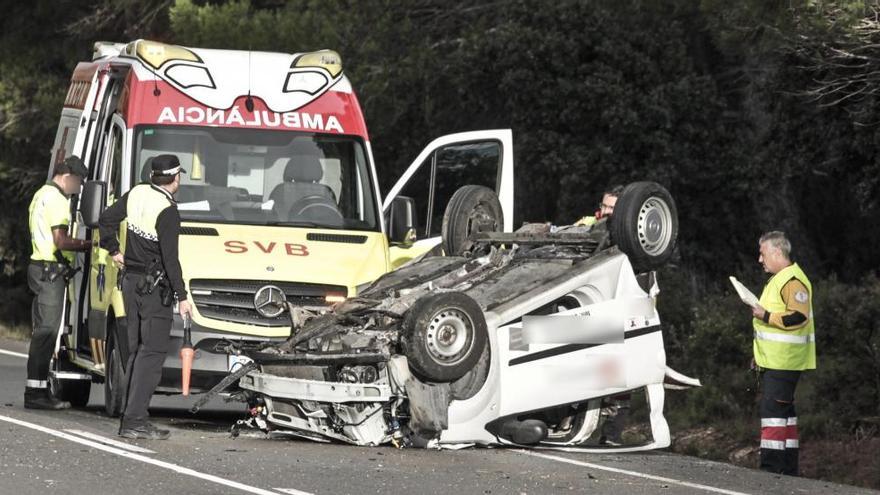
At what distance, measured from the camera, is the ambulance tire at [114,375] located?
37.0 feet

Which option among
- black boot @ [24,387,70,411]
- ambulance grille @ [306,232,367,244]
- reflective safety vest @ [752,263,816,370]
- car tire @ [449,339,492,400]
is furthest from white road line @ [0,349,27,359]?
reflective safety vest @ [752,263,816,370]

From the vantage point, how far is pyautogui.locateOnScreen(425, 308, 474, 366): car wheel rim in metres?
9.63

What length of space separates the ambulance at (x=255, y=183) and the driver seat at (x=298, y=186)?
0.01 meters

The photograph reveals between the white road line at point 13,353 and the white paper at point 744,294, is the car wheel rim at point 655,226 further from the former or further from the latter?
the white road line at point 13,353

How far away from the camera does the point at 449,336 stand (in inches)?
381

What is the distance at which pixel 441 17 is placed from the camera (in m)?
22.9

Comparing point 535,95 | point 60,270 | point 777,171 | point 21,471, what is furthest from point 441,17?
point 21,471

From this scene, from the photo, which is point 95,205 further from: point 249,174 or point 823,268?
point 823,268

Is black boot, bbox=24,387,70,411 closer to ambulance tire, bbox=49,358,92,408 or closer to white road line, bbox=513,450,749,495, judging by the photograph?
ambulance tire, bbox=49,358,92,408

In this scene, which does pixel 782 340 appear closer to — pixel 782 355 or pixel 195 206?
pixel 782 355

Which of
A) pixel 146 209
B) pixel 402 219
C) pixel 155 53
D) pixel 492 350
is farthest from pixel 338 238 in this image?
pixel 492 350

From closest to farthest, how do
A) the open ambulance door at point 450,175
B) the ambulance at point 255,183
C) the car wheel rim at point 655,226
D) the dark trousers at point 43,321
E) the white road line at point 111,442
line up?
1. the white road line at point 111,442
2. the car wheel rim at point 655,226
3. the ambulance at point 255,183
4. the open ambulance door at point 450,175
5. the dark trousers at point 43,321

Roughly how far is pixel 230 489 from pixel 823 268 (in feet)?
54.1

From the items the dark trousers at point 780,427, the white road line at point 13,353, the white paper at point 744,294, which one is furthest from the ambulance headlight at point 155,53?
the white road line at point 13,353
